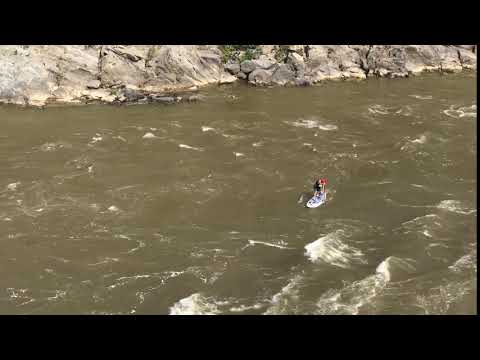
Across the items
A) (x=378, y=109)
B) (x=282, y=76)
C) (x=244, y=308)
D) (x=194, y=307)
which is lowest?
(x=194, y=307)

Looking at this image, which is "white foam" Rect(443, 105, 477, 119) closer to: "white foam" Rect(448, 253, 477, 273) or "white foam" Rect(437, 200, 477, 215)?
"white foam" Rect(437, 200, 477, 215)

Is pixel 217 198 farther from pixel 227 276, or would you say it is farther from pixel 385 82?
pixel 385 82

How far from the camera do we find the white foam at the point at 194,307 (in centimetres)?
1897

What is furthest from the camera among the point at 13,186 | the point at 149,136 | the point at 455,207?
the point at 149,136

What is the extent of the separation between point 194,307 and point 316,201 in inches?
396

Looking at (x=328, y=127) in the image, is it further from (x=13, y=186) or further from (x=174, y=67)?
(x=13, y=186)

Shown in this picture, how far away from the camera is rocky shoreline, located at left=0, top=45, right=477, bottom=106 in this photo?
4428cm

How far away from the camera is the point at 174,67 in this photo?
4825cm

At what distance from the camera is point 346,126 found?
130 ft

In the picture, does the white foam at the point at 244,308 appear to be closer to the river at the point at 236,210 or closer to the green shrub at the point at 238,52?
the river at the point at 236,210

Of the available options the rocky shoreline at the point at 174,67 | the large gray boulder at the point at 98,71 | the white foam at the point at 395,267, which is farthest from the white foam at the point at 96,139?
the white foam at the point at 395,267

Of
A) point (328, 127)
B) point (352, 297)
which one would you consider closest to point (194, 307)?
point (352, 297)

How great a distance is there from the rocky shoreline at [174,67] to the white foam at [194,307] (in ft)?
90.5

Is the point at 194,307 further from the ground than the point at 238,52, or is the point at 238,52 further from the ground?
the point at 238,52
